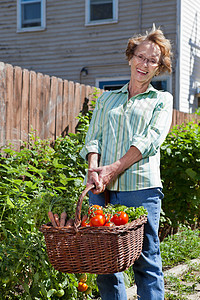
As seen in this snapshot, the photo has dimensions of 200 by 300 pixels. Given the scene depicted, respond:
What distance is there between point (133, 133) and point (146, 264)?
82cm

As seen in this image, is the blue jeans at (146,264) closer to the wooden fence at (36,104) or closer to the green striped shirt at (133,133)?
the green striped shirt at (133,133)

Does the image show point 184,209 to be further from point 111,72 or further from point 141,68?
point 111,72

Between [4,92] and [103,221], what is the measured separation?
8.25 feet

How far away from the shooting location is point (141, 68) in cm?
283

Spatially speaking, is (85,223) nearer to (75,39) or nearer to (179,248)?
(179,248)

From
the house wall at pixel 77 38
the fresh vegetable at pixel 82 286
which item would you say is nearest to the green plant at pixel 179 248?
the fresh vegetable at pixel 82 286

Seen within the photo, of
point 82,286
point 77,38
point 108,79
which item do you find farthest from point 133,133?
point 77,38

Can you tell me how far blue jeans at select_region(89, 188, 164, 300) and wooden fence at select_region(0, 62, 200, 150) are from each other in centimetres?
207

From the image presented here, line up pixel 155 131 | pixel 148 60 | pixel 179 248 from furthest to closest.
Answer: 1. pixel 179 248
2. pixel 148 60
3. pixel 155 131

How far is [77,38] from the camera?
1212 centimetres

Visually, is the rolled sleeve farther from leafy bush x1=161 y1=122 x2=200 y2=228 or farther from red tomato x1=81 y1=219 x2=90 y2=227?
leafy bush x1=161 y1=122 x2=200 y2=228

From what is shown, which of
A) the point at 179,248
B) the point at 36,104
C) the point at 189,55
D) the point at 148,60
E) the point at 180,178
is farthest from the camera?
the point at 189,55

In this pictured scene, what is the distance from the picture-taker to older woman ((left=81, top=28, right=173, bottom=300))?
2666mm

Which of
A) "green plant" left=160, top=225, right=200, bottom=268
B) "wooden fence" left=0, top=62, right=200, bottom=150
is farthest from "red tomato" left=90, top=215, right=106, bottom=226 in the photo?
"green plant" left=160, top=225, right=200, bottom=268
